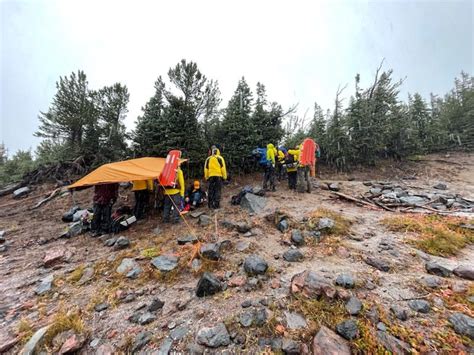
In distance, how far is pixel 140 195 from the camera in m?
7.58

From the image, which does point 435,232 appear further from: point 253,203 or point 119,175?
point 119,175

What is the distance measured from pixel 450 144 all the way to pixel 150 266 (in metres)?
24.9

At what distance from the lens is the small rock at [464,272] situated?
3.27 metres

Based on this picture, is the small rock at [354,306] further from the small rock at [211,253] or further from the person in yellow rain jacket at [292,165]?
the person in yellow rain jacket at [292,165]

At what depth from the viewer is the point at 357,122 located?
12.6m

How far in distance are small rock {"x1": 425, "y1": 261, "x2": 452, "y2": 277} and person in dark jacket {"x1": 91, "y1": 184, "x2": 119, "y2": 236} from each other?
856 cm

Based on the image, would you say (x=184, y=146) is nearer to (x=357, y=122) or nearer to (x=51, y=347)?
(x=51, y=347)

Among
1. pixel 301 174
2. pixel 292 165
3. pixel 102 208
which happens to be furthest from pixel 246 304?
pixel 301 174

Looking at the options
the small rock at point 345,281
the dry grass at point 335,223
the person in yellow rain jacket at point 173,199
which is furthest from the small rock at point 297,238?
the person in yellow rain jacket at point 173,199

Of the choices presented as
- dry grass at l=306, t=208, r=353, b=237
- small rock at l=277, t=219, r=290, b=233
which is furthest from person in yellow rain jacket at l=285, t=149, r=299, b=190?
small rock at l=277, t=219, r=290, b=233

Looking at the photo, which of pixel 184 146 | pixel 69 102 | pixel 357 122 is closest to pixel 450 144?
pixel 357 122

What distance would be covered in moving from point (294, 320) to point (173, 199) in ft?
17.6

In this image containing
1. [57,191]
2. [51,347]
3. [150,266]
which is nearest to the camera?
[51,347]

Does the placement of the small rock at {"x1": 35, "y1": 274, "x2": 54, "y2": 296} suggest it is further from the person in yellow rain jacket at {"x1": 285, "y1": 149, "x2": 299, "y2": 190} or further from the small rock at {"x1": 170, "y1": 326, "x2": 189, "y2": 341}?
the person in yellow rain jacket at {"x1": 285, "y1": 149, "x2": 299, "y2": 190}
